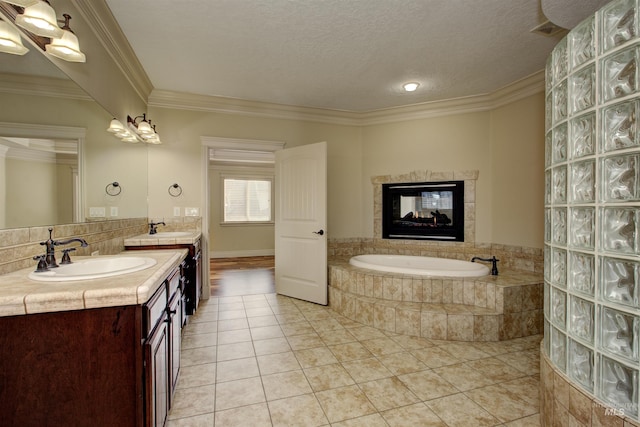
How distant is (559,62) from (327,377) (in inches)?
88.9

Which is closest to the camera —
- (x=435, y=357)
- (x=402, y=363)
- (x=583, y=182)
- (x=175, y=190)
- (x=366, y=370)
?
(x=583, y=182)

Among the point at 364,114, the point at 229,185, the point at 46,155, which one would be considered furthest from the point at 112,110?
the point at 229,185

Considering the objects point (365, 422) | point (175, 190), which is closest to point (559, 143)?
point (365, 422)

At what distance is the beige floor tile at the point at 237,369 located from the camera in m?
2.12

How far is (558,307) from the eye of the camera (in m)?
1.46

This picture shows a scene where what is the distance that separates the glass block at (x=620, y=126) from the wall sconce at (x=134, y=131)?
10.2 feet

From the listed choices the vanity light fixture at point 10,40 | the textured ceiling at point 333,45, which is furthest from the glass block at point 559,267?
the vanity light fixture at point 10,40

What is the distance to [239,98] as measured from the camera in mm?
3848

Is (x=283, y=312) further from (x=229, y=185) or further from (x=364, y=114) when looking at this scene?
(x=229, y=185)

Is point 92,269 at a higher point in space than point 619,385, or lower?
higher

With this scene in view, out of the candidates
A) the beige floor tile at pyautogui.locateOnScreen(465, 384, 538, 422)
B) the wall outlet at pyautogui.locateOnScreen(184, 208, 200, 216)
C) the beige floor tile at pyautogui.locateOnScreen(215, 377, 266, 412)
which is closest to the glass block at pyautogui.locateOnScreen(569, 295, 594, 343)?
the beige floor tile at pyautogui.locateOnScreen(465, 384, 538, 422)

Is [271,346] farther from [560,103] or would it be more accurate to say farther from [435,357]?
[560,103]

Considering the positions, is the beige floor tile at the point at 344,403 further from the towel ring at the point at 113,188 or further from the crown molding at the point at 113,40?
the crown molding at the point at 113,40

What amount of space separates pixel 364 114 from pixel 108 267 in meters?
3.66
